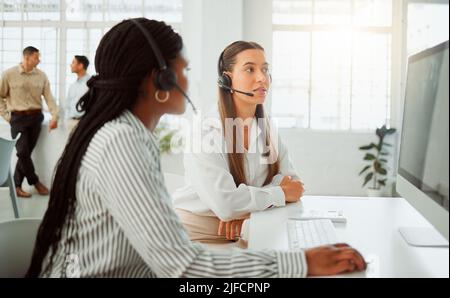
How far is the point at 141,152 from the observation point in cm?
66

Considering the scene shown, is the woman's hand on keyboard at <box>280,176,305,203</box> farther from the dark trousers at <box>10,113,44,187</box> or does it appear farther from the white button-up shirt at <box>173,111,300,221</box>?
the dark trousers at <box>10,113,44,187</box>

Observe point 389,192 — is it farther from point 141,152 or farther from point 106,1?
point 141,152

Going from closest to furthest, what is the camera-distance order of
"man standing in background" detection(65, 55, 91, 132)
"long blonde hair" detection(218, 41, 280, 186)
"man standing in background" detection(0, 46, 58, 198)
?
"long blonde hair" detection(218, 41, 280, 186)
"man standing in background" detection(0, 46, 58, 198)
"man standing in background" detection(65, 55, 91, 132)

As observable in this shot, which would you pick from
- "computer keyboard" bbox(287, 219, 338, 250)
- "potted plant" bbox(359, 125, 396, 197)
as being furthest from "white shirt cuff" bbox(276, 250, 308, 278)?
"potted plant" bbox(359, 125, 396, 197)

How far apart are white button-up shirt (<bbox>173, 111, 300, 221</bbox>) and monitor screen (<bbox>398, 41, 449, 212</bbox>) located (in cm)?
33

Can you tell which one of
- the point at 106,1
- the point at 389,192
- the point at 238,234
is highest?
the point at 106,1

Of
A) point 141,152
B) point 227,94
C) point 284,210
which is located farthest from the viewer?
point 227,94

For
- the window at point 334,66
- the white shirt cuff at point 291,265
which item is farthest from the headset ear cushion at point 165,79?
the window at point 334,66

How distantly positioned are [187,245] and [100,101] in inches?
9.7

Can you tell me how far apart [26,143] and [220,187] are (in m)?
3.20

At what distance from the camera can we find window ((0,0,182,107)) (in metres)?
4.13

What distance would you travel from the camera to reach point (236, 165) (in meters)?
1.29

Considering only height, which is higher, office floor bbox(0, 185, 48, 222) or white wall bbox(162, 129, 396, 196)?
white wall bbox(162, 129, 396, 196)

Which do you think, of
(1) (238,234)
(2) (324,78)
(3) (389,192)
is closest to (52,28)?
(2) (324,78)
